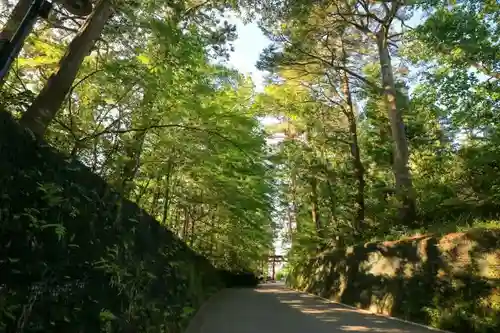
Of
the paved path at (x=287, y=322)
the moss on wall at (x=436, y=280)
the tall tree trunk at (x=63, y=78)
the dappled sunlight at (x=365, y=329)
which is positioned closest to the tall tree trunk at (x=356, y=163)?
the moss on wall at (x=436, y=280)

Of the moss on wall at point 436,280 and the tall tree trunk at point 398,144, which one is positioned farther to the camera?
the tall tree trunk at point 398,144

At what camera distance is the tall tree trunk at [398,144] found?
Answer: 10.7m

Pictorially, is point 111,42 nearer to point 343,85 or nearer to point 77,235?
point 77,235

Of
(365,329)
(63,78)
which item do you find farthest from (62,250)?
(365,329)

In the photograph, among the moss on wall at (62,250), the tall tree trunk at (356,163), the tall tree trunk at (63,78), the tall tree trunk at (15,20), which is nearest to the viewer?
the moss on wall at (62,250)

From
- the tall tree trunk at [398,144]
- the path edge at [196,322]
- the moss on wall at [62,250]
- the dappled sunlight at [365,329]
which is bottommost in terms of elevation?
the path edge at [196,322]

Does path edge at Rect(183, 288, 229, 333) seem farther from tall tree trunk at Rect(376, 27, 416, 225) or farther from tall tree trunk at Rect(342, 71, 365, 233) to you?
tall tree trunk at Rect(342, 71, 365, 233)

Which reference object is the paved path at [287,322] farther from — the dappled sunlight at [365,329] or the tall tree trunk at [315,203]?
the tall tree trunk at [315,203]

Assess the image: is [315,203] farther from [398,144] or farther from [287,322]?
[287,322]

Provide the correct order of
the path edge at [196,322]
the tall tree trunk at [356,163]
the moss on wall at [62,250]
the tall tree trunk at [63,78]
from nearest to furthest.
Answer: the moss on wall at [62,250] < the tall tree trunk at [63,78] < the path edge at [196,322] < the tall tree trunk at [356,163]

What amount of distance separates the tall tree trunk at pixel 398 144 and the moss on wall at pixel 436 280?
1406mm

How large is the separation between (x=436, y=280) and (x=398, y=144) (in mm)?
5017

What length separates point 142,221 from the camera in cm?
574

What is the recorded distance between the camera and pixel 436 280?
7508 mm
